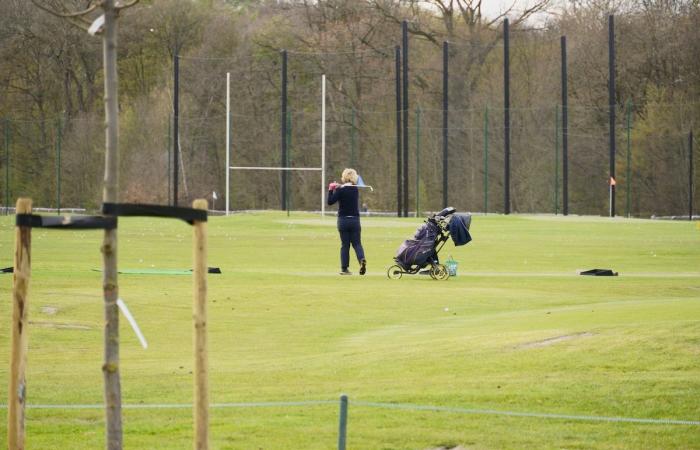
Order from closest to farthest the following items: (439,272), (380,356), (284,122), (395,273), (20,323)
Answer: (20,323)
(380,356)
(439,272)
(395,273)
(284,122)

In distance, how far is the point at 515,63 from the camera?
6831cm

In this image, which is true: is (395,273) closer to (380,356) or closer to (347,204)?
(347,204)

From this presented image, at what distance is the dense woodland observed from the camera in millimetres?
60875

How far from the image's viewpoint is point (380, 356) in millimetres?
13234

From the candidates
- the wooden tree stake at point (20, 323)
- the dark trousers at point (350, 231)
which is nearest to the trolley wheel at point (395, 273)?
the dark trousers at point (350, 231)

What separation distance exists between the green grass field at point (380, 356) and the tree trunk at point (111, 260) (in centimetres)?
196

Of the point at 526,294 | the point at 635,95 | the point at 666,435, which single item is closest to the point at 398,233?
the point at 526,294

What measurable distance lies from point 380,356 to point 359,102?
54987 millimetres

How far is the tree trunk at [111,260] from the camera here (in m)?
7.33

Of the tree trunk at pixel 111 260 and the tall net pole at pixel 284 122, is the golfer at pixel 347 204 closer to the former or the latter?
the tree trunk at pixel 111 260

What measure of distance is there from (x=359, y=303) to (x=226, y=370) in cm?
688

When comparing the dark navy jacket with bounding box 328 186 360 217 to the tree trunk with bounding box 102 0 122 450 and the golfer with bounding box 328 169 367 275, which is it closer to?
the golfer with bounding box 328 169 367 275

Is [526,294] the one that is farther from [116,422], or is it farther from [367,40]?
[367,40]

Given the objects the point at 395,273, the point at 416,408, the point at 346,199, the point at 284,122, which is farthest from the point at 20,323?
the point at 284,122
